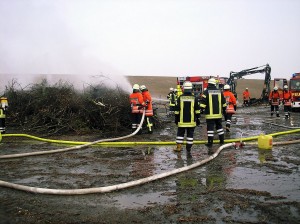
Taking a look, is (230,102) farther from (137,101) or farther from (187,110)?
(187,110)

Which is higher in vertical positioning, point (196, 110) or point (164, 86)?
point (164, 86)

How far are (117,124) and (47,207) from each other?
741cm

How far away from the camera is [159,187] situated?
486cm

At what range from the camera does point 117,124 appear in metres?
11.4

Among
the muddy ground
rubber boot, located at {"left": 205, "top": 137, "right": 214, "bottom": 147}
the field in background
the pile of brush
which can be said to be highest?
the field in background

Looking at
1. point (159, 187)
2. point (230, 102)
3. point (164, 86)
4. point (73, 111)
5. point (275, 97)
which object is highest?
point (164, 86)

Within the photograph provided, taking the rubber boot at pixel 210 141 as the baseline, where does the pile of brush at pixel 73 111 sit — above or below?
above

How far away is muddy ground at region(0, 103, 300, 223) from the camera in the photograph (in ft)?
12.2

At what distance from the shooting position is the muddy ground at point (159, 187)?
3.71 metres

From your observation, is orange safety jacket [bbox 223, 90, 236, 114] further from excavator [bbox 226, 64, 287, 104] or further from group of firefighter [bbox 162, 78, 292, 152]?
excavator [bbox 226, 64, 287, 104]

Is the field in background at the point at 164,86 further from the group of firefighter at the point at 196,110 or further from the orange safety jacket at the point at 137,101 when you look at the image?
the group of firefighter at the point at 196,110

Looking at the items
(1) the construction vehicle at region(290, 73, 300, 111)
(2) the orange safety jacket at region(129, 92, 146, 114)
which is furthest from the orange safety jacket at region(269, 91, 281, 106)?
(2) the orange safety jacket at region(129, 92, 146, 114)

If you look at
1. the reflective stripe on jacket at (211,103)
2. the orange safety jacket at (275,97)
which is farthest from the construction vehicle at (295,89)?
the reflective stripe on jacket at (211,103)

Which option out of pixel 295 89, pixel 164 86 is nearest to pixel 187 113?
pixel 295 89
